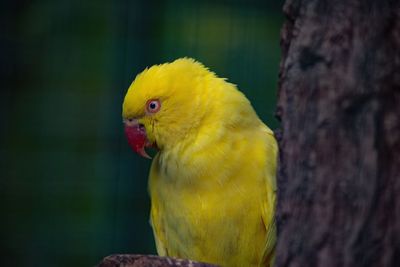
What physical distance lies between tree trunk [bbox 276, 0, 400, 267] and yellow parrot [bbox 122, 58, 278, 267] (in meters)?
0.99

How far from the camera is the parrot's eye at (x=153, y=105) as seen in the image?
2990mm

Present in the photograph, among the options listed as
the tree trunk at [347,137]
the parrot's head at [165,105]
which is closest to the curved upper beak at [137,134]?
the parrot's head at [165,105]

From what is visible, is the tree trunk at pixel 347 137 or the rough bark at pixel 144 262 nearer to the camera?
the tree trunk at pixel 347 137

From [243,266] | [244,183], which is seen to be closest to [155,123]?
[244,183]

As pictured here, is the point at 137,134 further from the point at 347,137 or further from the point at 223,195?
the point at 347,137

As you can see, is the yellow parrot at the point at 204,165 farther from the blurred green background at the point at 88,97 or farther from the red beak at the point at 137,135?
the blurred green background at the point at 88,97

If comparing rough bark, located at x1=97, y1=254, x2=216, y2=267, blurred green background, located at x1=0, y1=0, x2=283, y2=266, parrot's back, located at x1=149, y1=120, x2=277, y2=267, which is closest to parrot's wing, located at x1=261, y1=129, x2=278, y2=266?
parrot's back, located at x1=149, y1=120, x2=277, y2=267

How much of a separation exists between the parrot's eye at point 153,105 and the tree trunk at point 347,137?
1.22 m

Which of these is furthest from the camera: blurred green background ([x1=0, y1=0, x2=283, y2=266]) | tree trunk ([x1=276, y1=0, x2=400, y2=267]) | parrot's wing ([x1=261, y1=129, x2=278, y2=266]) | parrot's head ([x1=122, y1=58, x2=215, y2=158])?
blurred green background ([x1=0, y1=0, x2=283, y2=266])

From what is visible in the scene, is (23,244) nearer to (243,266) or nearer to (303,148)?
(243,266)

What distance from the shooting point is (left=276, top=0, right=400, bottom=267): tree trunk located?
1752 millimetres

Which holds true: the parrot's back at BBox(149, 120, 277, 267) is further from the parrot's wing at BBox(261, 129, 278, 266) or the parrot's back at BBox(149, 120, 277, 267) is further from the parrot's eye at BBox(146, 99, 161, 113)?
the parrot's eye at BBox(146, 99, 161, 113)

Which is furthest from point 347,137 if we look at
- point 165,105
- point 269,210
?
point 165,105

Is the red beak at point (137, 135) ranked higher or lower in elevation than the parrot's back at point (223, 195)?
higher
